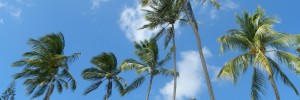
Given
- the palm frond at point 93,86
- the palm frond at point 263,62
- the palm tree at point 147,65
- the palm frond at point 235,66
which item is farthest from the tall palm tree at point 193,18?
the palm frond at point 93,86

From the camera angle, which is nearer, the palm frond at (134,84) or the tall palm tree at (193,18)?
the tall palm tree at (193,18)

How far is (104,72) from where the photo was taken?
33531 millimetres

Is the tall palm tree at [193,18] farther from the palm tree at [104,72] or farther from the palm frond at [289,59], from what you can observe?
the palm tree at [104,72]

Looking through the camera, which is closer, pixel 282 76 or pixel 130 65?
pixel 282 76

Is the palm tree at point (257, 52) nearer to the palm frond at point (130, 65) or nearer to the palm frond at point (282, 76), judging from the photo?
the palm frond at point (282, 76)

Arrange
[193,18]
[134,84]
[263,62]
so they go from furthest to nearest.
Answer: [134,84], [193,18], [263,62]

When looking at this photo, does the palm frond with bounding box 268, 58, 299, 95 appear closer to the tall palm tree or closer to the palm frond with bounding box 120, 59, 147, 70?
the tall palm tree

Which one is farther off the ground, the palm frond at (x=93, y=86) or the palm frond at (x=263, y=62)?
the palm frond at (x=93, y=86)

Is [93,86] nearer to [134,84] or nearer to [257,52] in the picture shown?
[134,84]

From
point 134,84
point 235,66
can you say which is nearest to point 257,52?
point 235,66

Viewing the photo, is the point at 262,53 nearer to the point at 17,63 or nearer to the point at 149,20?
the point at 149,20

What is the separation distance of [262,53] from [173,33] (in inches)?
360

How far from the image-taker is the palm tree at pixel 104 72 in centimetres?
3281

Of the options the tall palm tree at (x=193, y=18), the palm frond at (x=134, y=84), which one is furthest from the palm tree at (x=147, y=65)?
the tall palm tree at (x=193, y=18)
